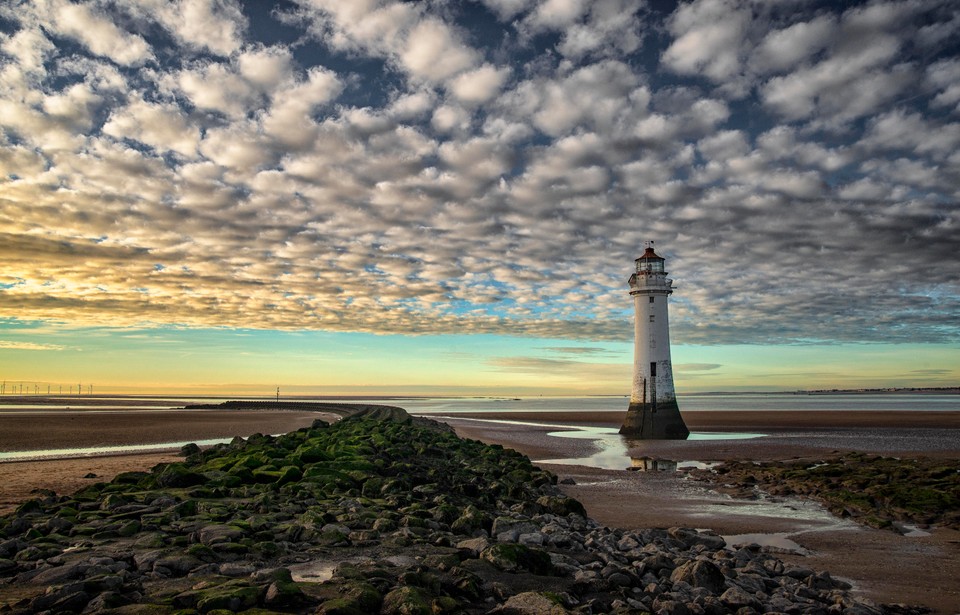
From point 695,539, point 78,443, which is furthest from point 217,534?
point 78,443

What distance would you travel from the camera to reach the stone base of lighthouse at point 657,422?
97.7ft

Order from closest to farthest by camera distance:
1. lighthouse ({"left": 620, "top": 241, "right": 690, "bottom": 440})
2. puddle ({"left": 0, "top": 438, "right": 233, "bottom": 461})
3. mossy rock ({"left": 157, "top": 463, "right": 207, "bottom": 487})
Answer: mossy rock ({"left": 157, "top": 463, "right": 207, "bottom": 487})
puddle ({"left": 0, "top": 438, "right": 233, "bottom": 461})
lighthouse ({"left": 620, "top": 241, "right": 690, "bottom": 440})

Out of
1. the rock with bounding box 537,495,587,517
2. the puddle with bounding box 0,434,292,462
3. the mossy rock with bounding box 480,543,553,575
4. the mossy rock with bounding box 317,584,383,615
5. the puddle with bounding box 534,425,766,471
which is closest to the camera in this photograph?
the mossy rock with bounding box 317,584,383,615

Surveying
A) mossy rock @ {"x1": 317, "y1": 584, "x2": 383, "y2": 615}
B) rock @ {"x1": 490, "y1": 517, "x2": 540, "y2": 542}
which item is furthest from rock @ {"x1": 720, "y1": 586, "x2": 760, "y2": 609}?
mossy rock @ {"x1": 317, "y1": 584, "x2": 383, "y2": 615}

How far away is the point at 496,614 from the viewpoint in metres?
5.37

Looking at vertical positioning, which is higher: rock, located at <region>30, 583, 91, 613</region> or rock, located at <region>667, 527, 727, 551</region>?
rock, located at <region>30, 583, 91, 613</region>

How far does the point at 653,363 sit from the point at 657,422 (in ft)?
9.00

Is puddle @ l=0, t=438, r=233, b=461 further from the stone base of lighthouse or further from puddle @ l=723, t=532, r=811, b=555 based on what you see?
puddle @ l=723, t=532, r=811, b=555

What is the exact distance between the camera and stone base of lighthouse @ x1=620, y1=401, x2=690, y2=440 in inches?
1172

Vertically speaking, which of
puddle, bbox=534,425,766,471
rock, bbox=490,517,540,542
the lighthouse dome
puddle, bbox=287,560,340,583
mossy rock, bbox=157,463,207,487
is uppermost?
the lighthouse dome

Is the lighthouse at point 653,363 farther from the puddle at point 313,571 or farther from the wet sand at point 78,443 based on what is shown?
the puddle at point 313,571

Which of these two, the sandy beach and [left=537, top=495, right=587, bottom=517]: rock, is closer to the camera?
the sandy beach

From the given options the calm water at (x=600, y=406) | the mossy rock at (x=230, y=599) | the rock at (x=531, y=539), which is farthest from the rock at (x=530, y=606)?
the calm water at (x=600, y=406)

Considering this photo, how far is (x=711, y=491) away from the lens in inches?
639
